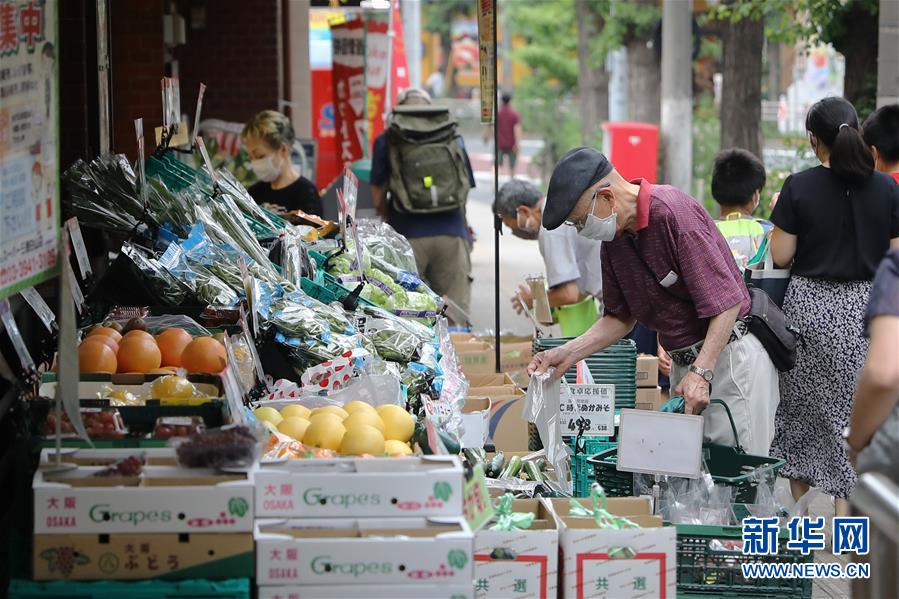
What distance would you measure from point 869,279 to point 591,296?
1799 millimetres

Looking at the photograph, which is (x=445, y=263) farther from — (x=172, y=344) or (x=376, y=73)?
(x=376, y=73)

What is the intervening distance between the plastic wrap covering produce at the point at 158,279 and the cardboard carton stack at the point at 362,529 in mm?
1879

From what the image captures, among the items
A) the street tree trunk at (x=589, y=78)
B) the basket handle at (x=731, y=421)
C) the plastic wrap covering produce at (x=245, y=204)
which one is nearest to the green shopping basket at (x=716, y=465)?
the basket handle at (x=731, y=421)

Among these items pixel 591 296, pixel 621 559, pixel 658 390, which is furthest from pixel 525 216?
pixel 621 559

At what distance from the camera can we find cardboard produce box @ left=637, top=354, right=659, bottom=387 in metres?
7.04

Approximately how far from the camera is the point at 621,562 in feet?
12.5

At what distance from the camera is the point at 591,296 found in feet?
24.6

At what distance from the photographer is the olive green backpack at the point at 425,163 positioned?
30.7 ft

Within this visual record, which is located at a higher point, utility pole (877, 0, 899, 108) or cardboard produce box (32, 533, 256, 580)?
utility pole (877, 0, 899, 108)

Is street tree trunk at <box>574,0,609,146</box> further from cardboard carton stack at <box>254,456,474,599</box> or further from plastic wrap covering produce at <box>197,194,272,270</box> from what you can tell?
cardboard carton stack at <box>254,456,474,599</box>

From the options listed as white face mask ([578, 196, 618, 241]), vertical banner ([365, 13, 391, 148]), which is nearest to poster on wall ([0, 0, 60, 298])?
white face mask ([578, 196, 618, 241])

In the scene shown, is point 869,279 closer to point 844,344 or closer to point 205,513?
point 844,344

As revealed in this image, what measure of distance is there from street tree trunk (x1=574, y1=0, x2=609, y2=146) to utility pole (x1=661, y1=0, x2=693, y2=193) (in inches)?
253

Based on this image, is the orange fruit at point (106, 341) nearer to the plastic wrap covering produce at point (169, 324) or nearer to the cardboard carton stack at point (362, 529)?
the plastic wrap covering produce at point (169, 324)
